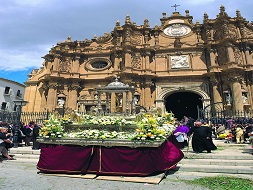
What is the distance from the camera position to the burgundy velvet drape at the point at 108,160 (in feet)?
18.0

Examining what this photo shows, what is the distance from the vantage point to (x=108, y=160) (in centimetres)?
574

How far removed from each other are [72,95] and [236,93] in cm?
1892

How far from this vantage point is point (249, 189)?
430 cm

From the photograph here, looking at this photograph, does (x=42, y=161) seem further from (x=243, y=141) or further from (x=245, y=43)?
(x=245, y=43)

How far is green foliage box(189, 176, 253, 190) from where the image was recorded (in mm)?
4475

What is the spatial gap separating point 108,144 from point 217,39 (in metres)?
22.9

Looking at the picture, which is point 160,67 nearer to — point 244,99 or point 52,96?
point 244,99

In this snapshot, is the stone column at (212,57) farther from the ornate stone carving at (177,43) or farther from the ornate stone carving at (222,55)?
the ornate stone carving at (177,43)

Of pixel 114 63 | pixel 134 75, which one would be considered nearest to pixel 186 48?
pixel 134 75

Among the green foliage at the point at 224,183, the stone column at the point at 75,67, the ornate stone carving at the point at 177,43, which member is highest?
the ornate stone carving at the point at 177,43

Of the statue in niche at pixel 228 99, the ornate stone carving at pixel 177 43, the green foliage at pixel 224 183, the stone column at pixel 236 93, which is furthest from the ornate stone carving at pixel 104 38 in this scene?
the green foliage at pixel 224 183

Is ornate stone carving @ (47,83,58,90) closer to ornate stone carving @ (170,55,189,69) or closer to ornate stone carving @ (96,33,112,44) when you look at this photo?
ornate stone carving @ (96,33,112,44)

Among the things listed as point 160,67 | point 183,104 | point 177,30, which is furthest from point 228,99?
point 177,30

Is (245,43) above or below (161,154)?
above
